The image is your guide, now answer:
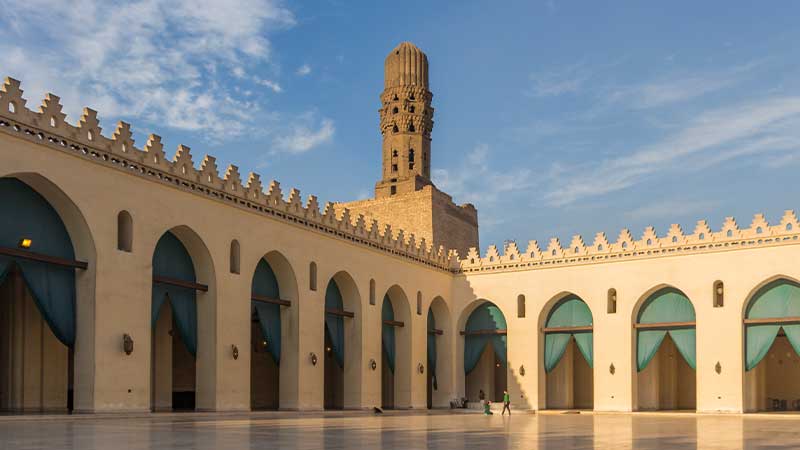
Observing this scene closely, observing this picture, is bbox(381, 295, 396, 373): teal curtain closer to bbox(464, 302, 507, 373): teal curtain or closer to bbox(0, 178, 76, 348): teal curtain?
bbox(464, 302, 507, 373): teal curtain

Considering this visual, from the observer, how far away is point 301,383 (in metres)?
28.3

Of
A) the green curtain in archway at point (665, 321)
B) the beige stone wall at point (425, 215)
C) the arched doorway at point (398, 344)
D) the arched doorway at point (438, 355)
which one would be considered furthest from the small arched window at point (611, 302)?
the beige stone wall at point (425, 215)

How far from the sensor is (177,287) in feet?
80.0

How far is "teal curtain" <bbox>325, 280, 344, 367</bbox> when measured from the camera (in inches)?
1223

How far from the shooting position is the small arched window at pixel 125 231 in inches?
872

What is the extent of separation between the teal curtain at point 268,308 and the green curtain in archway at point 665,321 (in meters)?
14.2

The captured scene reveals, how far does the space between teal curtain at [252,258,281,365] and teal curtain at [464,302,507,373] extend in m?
11.8

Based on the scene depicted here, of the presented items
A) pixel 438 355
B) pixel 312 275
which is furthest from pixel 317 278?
pixel 438 355

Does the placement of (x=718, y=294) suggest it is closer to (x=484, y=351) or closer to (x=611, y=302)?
(x=611, y=302)

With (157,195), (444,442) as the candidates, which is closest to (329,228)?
(157,195)

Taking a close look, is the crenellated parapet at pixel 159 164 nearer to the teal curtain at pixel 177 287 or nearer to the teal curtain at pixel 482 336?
the teal curtain at pixel 177 287

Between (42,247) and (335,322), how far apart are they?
505 inches

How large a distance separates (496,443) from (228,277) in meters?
13.5

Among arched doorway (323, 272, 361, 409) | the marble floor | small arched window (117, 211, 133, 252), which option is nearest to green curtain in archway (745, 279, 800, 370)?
the marble floor
